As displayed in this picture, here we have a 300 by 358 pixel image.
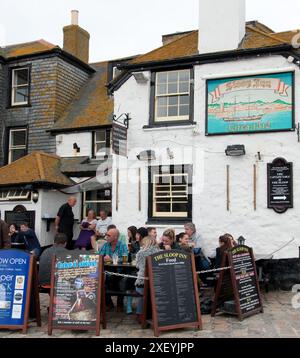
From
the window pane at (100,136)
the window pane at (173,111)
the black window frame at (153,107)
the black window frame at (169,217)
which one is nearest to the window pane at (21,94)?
the window pane at (100,136)

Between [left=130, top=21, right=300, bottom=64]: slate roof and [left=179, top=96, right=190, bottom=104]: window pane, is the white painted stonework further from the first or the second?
[left=130, top=21, right=300, bottom=64]: slate roof

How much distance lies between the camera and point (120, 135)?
1152 centimetres

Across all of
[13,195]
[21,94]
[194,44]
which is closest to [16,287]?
[13,195]

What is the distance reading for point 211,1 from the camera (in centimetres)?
1152

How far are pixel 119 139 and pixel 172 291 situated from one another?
18.2ft

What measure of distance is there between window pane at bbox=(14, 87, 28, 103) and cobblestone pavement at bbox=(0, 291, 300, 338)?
34.3ft

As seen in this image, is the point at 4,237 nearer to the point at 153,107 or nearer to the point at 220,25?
the point at 153,107

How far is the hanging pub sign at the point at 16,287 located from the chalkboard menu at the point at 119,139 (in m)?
4.91

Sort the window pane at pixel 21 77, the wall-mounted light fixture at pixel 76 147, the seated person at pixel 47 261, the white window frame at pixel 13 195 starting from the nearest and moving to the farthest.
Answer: the seated person at pixel 47 261, the white window frame at pixel 13 195, the wall-mounted light fixture at pixel 76 147, the window pane at pixel 21 77

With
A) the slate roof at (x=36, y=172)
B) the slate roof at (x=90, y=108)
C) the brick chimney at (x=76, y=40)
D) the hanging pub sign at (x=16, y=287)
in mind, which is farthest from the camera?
the brick chimney at (x=76, y=40)

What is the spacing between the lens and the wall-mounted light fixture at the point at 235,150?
34.6ft

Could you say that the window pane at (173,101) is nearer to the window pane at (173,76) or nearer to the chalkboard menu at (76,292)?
the window pane at (173,76)

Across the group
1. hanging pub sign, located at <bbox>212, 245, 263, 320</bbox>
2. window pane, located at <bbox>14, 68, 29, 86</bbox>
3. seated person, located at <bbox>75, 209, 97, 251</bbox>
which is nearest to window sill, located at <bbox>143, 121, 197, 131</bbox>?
seated person, located at <bbox>75, 209, 97, 251</bbox>

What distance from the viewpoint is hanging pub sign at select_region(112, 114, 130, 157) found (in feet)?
37.1
